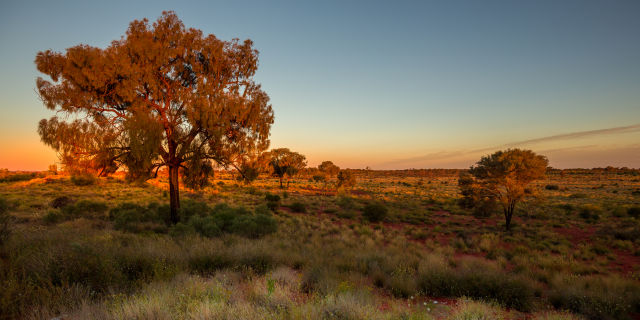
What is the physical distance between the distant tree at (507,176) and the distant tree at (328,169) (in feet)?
121

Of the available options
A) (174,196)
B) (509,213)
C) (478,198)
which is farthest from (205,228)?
(509,213)

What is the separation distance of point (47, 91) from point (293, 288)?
1361 centimetres

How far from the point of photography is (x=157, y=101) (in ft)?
39.8

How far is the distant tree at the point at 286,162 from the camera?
49031 millimetres

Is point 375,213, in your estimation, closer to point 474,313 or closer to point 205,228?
point 205,228

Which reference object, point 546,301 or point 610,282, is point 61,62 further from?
point 610,282

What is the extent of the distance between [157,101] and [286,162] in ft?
124

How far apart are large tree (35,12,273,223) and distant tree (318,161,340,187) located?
142 feet

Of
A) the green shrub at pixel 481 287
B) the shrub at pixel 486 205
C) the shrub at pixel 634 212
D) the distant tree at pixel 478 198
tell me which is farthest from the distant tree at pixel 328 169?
the green shrub at pixel 481 287

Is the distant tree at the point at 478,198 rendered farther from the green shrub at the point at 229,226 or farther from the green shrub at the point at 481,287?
the green shrub at the point at 229,226

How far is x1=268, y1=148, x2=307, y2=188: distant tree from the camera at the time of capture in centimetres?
4903

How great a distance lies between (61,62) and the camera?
1055cm

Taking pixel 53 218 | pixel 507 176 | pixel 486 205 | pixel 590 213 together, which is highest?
pixel 507 176

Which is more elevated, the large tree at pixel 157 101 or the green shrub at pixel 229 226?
the large tree at pixel 157 101
